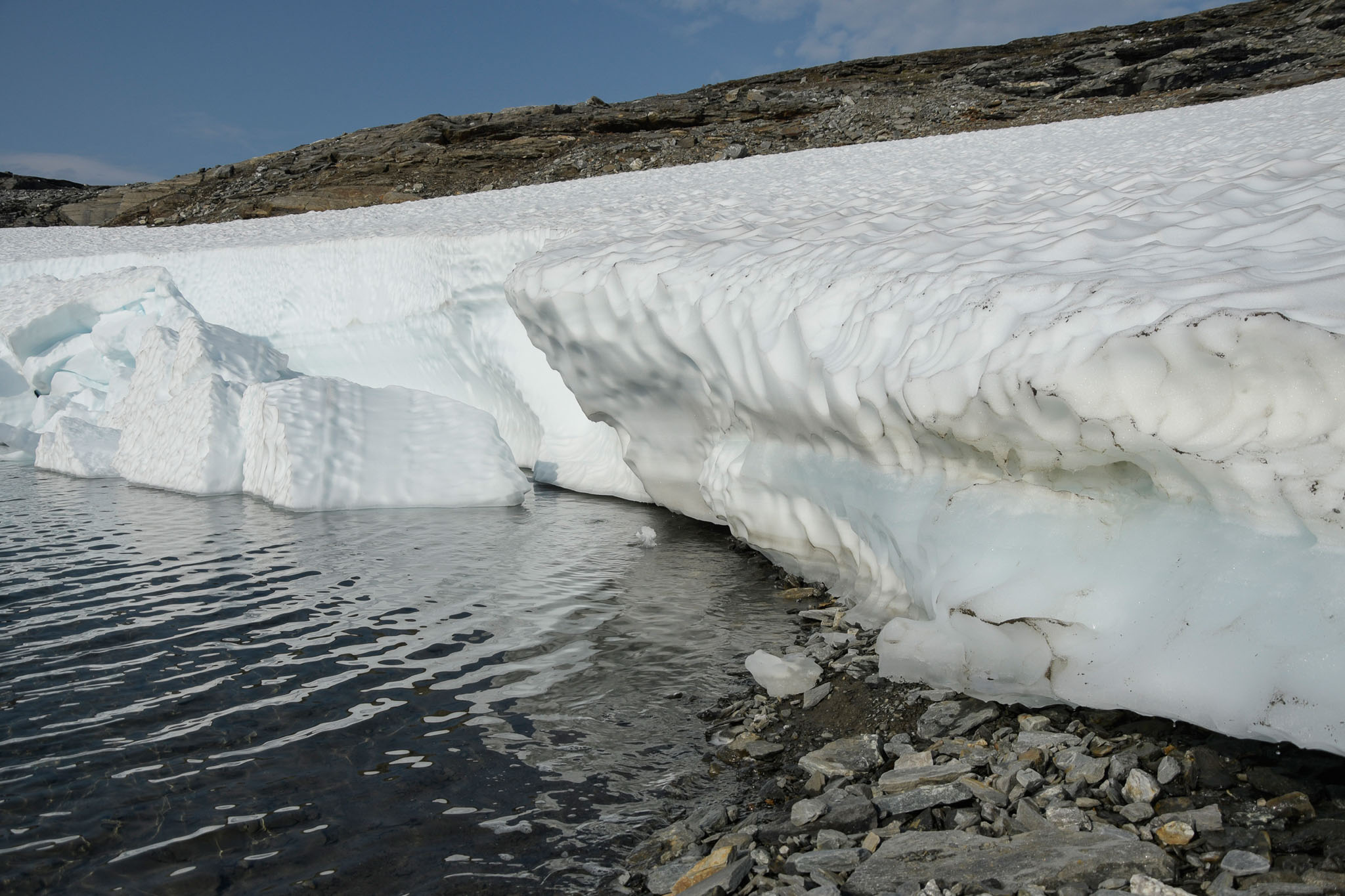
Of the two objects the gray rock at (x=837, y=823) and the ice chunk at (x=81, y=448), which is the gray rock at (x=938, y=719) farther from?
the ice chunk at (x=81, y=448)

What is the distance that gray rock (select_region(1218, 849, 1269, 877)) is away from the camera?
1.64 m

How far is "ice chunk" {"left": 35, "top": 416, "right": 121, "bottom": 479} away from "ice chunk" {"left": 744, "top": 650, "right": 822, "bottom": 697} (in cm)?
687

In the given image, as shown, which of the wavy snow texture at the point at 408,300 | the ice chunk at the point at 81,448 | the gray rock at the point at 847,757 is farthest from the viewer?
the ice chunk at the point at 81,448

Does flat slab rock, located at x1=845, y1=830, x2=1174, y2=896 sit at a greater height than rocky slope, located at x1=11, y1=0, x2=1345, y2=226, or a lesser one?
lesser

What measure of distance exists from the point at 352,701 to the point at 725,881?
5.13ft

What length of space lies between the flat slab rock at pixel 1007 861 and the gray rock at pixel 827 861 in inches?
1.1

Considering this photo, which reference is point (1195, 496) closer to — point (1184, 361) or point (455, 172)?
point (1184, 361)

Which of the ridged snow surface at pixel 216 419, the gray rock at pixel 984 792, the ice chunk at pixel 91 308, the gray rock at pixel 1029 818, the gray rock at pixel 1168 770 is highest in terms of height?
the ice chunk at pixel 91 308

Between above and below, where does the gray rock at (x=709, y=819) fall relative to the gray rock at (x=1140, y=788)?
below

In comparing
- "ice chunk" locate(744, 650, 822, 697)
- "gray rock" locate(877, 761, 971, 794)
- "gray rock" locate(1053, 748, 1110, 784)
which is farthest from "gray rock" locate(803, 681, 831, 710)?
"gray rock" locate(1053, 748, 1110, 784)

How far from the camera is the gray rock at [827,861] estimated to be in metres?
1.90

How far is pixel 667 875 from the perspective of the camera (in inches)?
78.1

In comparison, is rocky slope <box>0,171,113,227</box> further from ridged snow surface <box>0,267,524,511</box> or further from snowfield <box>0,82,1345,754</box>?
snowfield <box>0,82,1345,754</box>

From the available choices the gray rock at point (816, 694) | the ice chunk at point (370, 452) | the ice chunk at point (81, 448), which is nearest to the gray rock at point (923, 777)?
the gray rock at point (816, 694)
